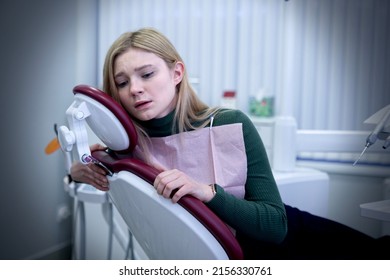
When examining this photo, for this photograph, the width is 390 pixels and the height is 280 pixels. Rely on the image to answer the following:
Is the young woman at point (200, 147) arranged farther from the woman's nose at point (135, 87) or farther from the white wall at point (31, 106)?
the white wall at point (31, 106)

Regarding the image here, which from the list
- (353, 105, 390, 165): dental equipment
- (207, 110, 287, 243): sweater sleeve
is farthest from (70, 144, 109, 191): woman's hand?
(353, 105, 390, 165): dental equipment

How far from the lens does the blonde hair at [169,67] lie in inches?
28.3

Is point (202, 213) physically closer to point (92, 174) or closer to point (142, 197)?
point (142, 197)

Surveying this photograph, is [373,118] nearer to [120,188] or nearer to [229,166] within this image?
[229,166]

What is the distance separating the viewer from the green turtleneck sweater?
0.66 meters

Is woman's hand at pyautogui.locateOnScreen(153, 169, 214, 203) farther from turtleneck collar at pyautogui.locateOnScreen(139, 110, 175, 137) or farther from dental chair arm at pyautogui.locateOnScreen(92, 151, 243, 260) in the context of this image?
turtleneck collar at pyautogui.locateOnScreen(139, 110, 175, 137)

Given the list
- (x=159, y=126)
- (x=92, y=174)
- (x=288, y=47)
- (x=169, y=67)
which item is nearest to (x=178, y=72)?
(x=169, y=67)

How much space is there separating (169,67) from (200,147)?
0.20 m

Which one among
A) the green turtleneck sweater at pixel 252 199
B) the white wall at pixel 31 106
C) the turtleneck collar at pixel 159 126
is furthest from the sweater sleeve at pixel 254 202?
the white wall at pixel 31 106

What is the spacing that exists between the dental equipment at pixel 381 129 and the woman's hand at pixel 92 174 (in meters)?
0.59

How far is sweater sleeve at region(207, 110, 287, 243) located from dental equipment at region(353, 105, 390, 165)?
0.23 m

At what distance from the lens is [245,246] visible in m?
0.78

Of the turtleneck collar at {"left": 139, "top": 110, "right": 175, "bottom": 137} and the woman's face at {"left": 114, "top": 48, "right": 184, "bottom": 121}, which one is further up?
the woman's face at {"left": 114, "top": 48, "right": 184, "bottom": 121}

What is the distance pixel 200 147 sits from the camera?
30.0 inches
